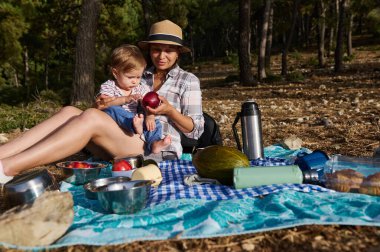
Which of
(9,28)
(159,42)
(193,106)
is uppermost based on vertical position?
(9,28)

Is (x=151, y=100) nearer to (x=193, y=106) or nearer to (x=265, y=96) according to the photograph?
(x=193, y=106)

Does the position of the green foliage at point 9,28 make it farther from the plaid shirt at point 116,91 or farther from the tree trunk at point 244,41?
the plaid shirt at point 116,91

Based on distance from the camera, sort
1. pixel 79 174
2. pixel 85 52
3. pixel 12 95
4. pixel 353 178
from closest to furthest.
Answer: pixel 353 178
pixel 79 174
pixel 85 52
pixel 12 95

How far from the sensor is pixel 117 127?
4.25 m

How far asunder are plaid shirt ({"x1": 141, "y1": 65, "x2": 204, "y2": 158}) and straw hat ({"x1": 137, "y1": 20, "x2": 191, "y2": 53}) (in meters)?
0.32

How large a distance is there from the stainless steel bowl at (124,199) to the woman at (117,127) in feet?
3.12

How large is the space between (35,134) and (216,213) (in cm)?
212

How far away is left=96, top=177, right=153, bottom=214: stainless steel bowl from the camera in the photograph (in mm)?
2965

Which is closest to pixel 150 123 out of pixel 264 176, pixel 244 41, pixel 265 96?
pixel 264 176

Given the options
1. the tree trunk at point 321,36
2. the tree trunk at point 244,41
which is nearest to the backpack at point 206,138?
the tree trunk at point 244,41

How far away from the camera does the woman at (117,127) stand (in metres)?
3.80

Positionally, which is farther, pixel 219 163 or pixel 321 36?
pixel 321 36

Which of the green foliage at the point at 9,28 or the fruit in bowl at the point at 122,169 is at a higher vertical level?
the green foliage at the point at 9,28

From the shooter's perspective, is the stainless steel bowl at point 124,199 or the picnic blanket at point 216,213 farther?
the stainless steel bowl at point 124,199
